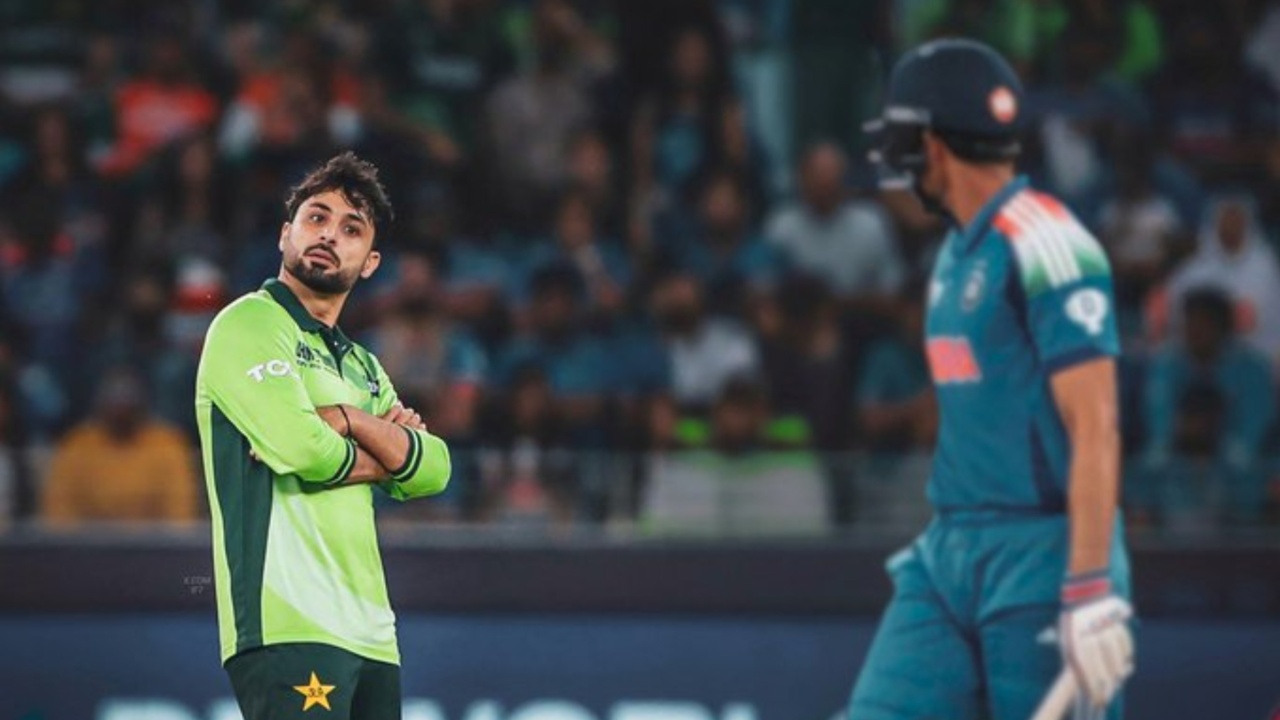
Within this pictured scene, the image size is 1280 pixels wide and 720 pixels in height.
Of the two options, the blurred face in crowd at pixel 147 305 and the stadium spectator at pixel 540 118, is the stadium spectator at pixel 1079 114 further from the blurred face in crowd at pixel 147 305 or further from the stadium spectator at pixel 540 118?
the blurred face in crowd at pixel 147 305

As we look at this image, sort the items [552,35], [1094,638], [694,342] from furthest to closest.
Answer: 1. [552,35]
2. [694,342]
3. [1094,638]

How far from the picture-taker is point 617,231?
38.0ft

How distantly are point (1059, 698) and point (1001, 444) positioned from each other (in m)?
0.62

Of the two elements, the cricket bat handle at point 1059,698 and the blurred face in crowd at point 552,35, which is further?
the blurred face in crowd at point 552,35

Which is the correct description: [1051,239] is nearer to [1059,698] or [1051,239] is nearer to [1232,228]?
[1059,698]

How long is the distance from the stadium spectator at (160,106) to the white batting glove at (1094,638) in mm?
7162

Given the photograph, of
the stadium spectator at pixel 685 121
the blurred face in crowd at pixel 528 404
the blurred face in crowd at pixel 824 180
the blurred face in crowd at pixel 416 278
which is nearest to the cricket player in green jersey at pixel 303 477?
the blurred face in crowd at pixel 528 404

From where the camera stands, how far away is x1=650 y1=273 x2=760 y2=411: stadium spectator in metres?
10.7

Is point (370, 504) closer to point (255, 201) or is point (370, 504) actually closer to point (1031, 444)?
point (1031, 444)

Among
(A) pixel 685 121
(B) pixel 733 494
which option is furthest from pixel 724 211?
(B) pixel 733 494

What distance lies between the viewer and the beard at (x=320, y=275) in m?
5.45

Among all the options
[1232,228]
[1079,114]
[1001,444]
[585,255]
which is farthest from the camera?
[1079,114]

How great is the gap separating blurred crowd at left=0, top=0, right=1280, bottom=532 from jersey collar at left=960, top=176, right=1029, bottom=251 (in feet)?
10.0

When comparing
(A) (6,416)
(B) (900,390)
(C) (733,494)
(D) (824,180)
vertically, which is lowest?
(C) (733,494)
